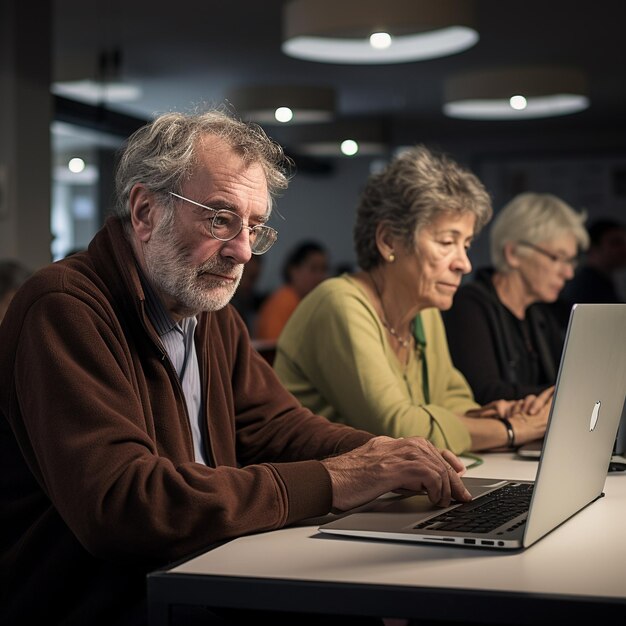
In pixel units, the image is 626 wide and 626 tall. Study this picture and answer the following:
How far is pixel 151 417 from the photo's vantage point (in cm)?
168

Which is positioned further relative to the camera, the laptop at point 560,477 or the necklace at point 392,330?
the necklace at point 392,330

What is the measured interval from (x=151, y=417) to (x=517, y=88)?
21.4 feet

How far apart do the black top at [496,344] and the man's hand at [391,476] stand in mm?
1322

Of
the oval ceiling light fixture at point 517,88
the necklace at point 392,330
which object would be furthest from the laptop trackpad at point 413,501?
the oval ceiling light fixture at point 517,88

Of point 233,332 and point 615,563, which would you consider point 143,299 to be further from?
point 615,563

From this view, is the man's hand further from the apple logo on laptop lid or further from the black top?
the black top

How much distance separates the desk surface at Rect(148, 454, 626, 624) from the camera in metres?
1.21

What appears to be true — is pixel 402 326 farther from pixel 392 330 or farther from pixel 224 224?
pixel 224 224

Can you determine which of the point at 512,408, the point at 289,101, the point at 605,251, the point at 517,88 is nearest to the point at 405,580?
the point at 512,408

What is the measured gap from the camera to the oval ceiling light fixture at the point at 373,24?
4.54m

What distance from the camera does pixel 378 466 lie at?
1.69 meters

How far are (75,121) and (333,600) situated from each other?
18.4ft

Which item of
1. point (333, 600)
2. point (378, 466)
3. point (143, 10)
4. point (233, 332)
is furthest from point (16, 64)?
point (333, 600)

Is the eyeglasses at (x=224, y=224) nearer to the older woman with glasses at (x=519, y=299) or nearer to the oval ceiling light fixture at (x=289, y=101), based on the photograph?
the older woman with glasses at (x=519, y=299)
